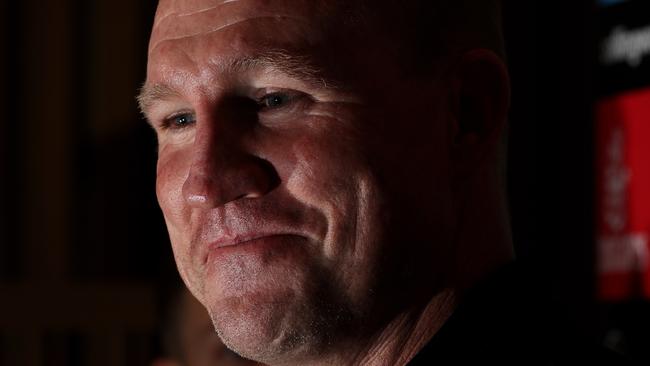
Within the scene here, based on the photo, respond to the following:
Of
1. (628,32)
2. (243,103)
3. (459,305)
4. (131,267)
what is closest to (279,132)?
(243,103)

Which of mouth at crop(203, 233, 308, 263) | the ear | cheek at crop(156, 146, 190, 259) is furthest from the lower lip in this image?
the ear

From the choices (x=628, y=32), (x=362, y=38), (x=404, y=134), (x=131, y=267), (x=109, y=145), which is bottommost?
(x=131, y=267)

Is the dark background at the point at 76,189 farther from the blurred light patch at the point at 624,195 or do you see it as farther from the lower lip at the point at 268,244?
the lower lip at the point at 268,244

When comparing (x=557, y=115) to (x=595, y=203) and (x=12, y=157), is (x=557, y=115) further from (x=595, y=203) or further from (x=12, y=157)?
(x=12, y=157)

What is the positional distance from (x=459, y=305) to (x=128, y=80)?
7.92ft

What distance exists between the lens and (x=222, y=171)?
1.17 meters

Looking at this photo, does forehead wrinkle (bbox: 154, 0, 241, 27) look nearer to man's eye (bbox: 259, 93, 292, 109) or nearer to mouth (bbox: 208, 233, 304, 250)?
man's eye (bbox: 259, 93, 292, 109)

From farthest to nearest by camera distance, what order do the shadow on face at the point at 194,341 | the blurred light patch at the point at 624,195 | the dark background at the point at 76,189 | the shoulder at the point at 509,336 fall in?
the dark background at the point at 76,189
the shadow on face at the point at 194,341
the blurred light patch at the point at 624,195
the shoulder at the point at 509,336

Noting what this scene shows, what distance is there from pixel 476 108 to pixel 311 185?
0.87ft

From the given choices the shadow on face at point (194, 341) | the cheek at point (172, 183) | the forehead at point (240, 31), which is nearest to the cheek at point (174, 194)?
the cheek at point (172, 183)

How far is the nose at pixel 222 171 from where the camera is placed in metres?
1.16

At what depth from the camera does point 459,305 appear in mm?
1225

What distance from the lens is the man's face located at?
3.81 ft

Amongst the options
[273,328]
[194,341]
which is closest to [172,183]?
[273,328]
